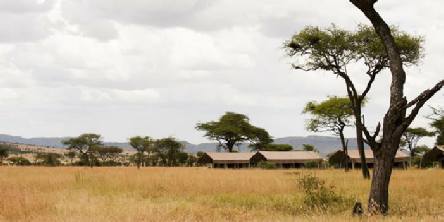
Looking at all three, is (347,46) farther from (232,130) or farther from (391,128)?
(232,130)

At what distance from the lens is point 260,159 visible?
84562 mm

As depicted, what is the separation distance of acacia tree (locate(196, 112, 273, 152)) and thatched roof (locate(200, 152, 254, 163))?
10158 mm

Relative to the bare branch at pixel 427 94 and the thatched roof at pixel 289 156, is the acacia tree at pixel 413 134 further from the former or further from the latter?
the bare branch at pixel 427 94

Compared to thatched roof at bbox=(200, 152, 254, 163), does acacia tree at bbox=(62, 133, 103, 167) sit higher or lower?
higher

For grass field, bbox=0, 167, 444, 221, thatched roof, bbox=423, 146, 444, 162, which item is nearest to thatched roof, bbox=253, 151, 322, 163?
thatched roof, bbox=423, 146, 444, 162

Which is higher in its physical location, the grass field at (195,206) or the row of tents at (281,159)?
the row of tents at (281,159)

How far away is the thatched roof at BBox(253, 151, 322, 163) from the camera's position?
270 ft

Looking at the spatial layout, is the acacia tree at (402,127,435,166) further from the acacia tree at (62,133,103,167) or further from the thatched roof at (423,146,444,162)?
the acacia tree at (62,133,103,167)

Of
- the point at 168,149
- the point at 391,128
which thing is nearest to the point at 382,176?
the point at 391,128

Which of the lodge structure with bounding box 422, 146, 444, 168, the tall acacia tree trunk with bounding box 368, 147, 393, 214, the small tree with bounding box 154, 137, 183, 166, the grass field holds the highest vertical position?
the small tree with bounding box 154, 137, 183, 166

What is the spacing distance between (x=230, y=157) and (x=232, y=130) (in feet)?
36.6

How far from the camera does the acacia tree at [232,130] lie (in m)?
95.6

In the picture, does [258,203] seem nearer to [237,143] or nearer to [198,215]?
[198,215]

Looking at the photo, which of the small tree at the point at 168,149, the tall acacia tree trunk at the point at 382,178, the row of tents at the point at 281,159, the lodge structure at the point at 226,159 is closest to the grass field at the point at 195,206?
the tall acacia tree trunk at the point at 382,178
